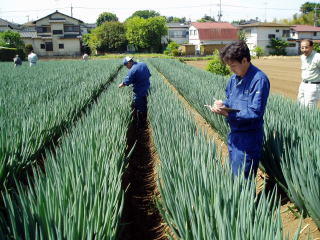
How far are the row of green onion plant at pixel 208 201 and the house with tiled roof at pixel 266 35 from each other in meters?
55.4

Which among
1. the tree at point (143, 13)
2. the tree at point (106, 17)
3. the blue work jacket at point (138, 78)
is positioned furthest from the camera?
the tree at point (143, 13)

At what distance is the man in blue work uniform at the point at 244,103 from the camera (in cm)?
269

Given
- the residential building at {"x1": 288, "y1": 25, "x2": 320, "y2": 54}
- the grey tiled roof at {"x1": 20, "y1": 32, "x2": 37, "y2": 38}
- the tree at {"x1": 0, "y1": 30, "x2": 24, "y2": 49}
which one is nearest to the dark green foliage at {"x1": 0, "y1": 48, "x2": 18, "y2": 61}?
the tree at {"x1": 0, "y1": 30, "x2": 24, "y2": 49}

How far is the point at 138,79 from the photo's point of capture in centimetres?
667

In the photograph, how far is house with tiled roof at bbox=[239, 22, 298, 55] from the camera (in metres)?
55.8

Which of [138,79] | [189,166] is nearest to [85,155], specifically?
[189,166]

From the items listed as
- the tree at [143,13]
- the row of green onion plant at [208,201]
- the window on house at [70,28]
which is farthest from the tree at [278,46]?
the tree at [143,13]

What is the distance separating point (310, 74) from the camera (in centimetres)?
551

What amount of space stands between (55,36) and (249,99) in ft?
183

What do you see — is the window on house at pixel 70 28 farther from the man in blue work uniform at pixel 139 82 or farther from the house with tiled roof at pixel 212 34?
the man in blue work uniform at pixel 139 82

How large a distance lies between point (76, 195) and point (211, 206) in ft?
2.66

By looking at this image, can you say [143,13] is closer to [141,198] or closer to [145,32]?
[145,32]

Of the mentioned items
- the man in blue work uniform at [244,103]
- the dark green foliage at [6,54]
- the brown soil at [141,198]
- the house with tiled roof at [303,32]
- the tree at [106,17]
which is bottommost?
the brown soil at [141,198]

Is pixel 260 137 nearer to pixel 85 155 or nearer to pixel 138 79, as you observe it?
pixel 85 155
